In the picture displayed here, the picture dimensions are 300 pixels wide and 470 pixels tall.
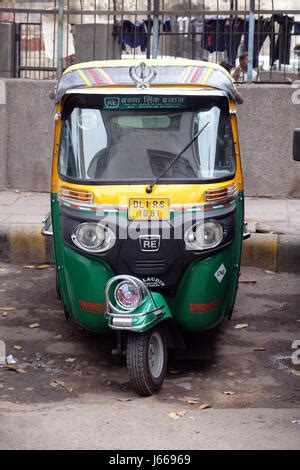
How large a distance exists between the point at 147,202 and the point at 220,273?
Answer: 73 cm

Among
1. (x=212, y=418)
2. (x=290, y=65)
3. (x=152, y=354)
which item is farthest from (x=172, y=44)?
(x=212, y=418)

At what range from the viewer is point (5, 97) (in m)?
12.0

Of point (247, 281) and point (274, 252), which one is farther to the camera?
point (274, 252)

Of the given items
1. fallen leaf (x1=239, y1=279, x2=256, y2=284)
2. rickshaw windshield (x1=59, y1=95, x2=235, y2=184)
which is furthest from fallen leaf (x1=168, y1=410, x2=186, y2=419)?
fallen leaf (x1=239, y1=279, x2=256, y2=284)

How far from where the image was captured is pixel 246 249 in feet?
33.6

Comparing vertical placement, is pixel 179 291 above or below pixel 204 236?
below

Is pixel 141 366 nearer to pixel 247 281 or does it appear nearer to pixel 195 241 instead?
pixel 195 241

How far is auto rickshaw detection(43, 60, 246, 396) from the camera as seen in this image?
22.7ft

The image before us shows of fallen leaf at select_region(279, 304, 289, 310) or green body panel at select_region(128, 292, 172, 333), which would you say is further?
fallen leaf at select_region(279, 304, 289, 310)

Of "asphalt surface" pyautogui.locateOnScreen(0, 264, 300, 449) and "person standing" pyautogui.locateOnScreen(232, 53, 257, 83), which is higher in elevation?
"person standing" pyautogui.locateOnScreen(232, 53, 257, 83)

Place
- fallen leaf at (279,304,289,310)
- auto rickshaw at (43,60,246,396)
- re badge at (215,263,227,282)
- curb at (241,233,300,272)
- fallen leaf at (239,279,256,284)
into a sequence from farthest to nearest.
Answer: curb at (241,233,300,272), fallen leaf at (239,279,256,284), fallen leaf at (279,304,289,310), re badge at (215,263,227,282), auto rickshaw at (43,60,246,396)

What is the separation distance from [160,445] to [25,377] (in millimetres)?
1747

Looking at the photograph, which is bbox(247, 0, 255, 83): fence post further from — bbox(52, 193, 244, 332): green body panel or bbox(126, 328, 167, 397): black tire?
bbox(126, 328, 167, 397): black tire

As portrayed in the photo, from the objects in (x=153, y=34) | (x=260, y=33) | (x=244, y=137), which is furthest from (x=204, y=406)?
(x=260, y=33)
